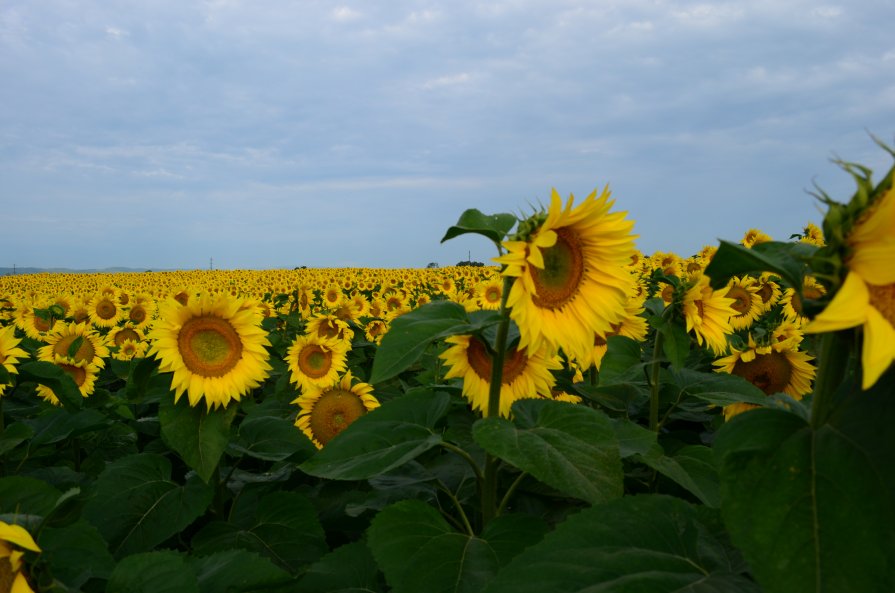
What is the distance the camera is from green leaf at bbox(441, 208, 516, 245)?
7.52 feet

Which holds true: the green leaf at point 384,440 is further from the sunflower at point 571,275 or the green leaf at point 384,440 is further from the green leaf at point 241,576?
the sunflower at point 571,275

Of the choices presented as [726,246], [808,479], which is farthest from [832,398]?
[726,246]

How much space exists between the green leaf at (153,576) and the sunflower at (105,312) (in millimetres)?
10074

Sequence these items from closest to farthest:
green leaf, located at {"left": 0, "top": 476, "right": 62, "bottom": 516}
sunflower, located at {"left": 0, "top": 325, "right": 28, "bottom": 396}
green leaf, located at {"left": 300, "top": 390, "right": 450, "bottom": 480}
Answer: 1. green leaf, located at {"left": 0, "top": 476, "right": 62, "bottom": 516}
2. green leaf, located at {"left": 300, "top": 390, "right": 450, "bottom": 480}
3. sunflower, located at {"left": 0, "top": 325, "right": 28, "bottom": 396}

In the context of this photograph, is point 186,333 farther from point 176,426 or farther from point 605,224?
point 605,224

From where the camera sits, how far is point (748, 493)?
1270 mm

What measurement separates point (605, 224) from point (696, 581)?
1.39 meters

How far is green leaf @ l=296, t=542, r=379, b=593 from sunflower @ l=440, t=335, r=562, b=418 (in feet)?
2.70

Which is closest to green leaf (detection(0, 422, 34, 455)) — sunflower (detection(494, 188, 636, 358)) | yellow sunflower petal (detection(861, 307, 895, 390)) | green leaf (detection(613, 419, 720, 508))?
sunflower (detection(494, 188, 636, 358))

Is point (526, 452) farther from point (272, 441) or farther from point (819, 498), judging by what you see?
point (272, 441)

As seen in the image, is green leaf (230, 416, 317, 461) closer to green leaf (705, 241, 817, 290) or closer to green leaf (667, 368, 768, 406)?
green leaf (667, 368, 768, 406)

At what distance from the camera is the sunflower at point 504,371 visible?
9.67 ft

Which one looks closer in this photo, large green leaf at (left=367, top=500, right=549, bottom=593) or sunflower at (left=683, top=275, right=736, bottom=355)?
large green leaf at (left=367, top=500, right=549, bottom=593)

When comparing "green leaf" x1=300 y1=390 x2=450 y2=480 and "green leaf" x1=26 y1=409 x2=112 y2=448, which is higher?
"green leaf" x1=300 y1=390 x2=450 y2=480
